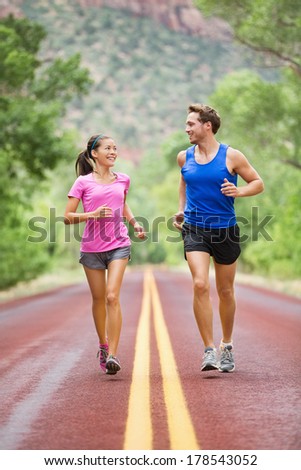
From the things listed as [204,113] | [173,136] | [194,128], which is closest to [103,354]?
[194,128]

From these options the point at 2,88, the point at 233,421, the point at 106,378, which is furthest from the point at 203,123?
the point at 2,88

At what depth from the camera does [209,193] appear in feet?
25.3

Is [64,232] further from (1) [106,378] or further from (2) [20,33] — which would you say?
(1) [106,378]

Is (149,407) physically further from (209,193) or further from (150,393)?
(209,193)

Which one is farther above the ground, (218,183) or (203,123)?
(203,123)

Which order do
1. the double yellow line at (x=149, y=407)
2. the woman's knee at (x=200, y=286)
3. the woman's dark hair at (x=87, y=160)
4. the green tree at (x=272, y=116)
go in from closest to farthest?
the double yellow line at (x=149, y=407)
the woman's knee at (x=200, y=286)
the woman's dark hair at (x=87, y=160)
the green tree at (x=272, y=116)

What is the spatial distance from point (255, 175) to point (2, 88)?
19.2 metres

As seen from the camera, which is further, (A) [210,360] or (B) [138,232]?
(B) [138,232]

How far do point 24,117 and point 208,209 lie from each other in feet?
55.3

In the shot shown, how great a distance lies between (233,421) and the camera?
18.2 feet

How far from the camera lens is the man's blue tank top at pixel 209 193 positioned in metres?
7.69

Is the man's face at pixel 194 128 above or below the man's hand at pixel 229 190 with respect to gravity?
above

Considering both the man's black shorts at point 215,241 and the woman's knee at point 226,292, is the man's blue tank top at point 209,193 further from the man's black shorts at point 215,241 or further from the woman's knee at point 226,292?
the woman's knee at point 226,292

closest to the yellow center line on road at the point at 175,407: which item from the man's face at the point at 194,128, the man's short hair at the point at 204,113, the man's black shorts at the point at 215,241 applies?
the man's black shorts at the point at 215,241
